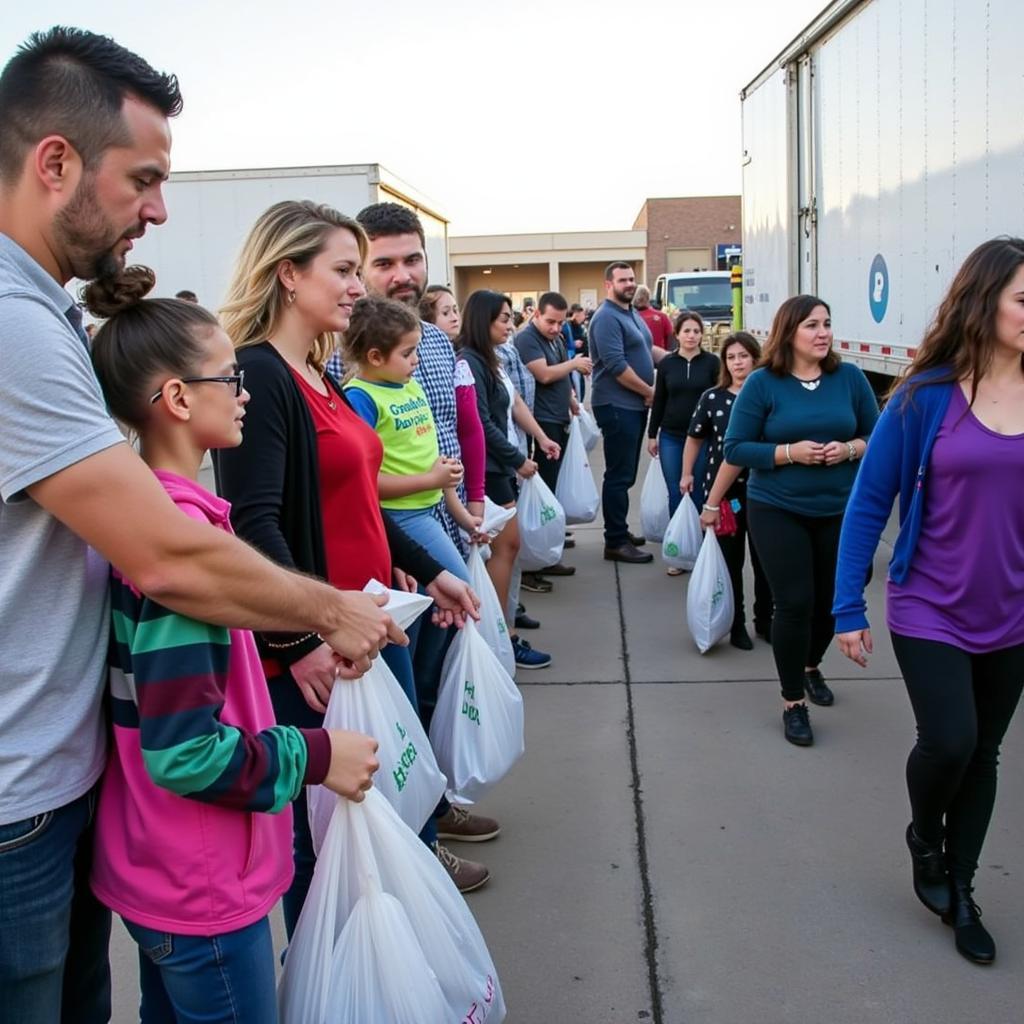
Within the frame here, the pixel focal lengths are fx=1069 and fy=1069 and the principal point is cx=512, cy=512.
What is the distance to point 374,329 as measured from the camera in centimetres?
343

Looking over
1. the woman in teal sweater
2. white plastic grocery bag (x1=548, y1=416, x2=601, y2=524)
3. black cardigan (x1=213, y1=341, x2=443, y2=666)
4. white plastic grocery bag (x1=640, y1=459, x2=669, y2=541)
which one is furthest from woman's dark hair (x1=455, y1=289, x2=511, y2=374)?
black cardigan (x1=213, y1=341, x2=443, y2=666)

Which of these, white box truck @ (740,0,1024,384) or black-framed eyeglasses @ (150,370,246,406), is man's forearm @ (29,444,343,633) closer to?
black-framed eyeglasses @ (150,370,246,406)

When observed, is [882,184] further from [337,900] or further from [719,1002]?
[337,900]

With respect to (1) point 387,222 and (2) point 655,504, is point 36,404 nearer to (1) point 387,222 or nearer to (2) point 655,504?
(1) point 387,222

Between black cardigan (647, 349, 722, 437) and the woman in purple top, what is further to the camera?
black cardigan (647, 349, 722, 437)

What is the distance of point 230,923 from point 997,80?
5.39 m

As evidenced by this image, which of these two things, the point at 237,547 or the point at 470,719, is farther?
the point at 470,719

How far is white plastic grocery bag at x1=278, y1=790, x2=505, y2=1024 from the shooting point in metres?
1.94

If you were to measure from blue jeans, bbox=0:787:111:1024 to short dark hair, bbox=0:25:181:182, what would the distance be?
3.10ft

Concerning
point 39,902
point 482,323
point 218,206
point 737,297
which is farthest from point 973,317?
point 218,206

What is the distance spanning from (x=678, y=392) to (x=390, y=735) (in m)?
5.65

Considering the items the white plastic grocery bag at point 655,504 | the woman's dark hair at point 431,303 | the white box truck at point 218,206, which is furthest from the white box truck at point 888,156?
the white box truck at point 218,206

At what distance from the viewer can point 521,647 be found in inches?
235

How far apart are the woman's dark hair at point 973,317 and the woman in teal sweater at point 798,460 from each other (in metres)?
1.49
